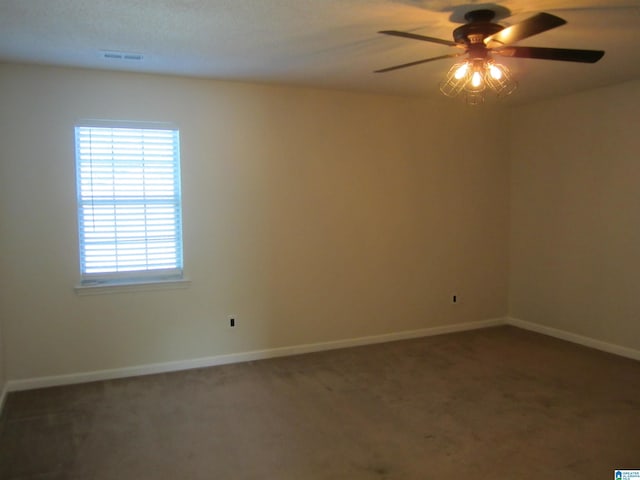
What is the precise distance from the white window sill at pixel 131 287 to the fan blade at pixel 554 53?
3100 millimetres

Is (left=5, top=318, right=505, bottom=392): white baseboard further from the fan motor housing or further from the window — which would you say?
the fan motor housing

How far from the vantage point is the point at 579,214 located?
4.95 m

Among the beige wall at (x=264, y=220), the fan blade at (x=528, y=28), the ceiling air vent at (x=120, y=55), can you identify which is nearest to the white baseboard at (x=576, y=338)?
the beige wall at (x=264, y=220)

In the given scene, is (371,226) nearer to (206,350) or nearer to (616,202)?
(206,350)

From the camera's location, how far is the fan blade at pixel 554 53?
2477 mm

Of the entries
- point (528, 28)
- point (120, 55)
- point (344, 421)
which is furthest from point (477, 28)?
point (344, 421)

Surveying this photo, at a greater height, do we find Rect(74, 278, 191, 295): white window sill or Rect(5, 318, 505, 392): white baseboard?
Rect(74, 278, 191, 295): white window sill

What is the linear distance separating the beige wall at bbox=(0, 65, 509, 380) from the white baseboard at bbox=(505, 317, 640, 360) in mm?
248

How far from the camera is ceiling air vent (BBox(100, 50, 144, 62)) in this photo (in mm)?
3409

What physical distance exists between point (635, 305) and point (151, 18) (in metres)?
4.65

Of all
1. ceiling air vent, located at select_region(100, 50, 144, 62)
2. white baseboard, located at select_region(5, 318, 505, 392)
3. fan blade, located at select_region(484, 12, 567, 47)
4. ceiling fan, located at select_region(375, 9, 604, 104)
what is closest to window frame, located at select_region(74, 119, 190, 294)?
ceiling air vent, located at select_region(100, 50, 144, 62)

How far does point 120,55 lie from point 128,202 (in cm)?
119

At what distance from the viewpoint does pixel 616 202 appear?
4.60 meters

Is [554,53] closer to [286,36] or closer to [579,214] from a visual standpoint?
[286,36]
